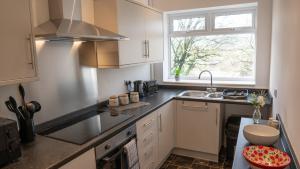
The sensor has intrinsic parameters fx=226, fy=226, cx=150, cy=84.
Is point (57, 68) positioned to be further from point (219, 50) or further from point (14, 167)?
point (219, 50)

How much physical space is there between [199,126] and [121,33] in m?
1.61

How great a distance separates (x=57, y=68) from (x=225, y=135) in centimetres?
242

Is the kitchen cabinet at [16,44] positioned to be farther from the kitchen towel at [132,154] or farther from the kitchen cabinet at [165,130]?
the kitchen cabinet at [165,130]

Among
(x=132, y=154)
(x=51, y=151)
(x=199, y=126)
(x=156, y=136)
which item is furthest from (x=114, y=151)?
(x=199, y=126)

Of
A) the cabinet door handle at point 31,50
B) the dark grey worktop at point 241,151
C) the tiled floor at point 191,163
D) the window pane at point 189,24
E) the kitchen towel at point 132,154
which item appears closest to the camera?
the dark grey worktop at point 241,151

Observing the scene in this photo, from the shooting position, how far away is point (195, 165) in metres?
2.98

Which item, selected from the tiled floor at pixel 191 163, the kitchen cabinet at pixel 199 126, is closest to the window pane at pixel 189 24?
the kitchen cabinet at pixel 199 126

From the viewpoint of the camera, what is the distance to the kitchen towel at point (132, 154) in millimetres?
1979

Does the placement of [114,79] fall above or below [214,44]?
below

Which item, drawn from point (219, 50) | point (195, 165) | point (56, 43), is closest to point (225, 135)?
point (195, 165)

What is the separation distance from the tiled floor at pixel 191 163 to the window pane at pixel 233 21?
6.27 ft

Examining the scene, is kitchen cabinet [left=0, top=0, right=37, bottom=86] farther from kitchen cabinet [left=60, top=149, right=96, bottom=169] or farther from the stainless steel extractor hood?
kitchen cabinet [left=60, top=149, right=96, bottom=169]

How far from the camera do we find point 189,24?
3.65 meters

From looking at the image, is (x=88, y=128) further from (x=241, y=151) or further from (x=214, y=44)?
(x=214, y=44)
